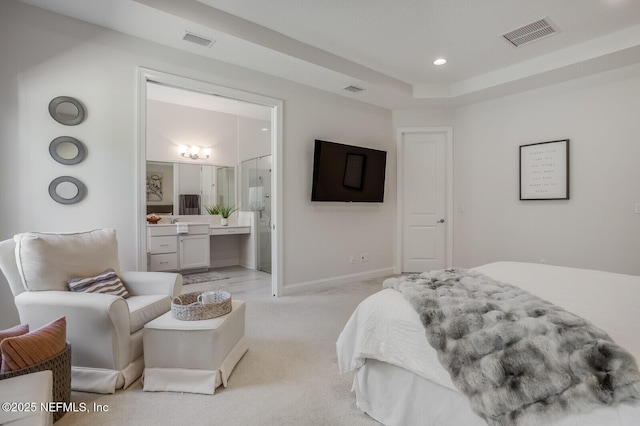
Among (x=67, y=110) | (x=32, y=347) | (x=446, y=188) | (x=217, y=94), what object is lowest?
(x=32, y=347)

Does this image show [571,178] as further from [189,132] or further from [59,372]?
[189,132]

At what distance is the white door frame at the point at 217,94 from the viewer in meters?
2.92

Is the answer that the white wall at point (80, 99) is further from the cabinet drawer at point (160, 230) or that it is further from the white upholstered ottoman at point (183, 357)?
the cabinet drawer at point (160, 230)

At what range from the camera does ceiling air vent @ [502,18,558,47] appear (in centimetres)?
301

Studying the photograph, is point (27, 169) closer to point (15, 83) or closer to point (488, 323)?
point (15, 83)

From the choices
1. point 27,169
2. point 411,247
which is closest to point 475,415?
point 27,169

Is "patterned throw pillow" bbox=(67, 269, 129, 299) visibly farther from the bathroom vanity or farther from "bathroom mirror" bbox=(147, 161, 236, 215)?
"bathroom mirror" bbox=(147, 161, 236, 215)

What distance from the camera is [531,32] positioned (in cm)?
315

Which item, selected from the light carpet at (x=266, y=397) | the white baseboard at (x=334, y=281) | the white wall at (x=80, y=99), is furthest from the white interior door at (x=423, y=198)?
the light carpet at (x=266, y=397)

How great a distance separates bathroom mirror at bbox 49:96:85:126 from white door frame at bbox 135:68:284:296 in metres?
0.43

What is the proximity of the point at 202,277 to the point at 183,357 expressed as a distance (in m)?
3.25

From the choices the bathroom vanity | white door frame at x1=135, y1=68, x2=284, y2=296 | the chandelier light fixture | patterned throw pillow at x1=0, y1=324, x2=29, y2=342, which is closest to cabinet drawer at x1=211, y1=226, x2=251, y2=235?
the bathroom vanity

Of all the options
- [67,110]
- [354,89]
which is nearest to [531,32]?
[354,89]

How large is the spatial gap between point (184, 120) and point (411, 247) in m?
4.40
